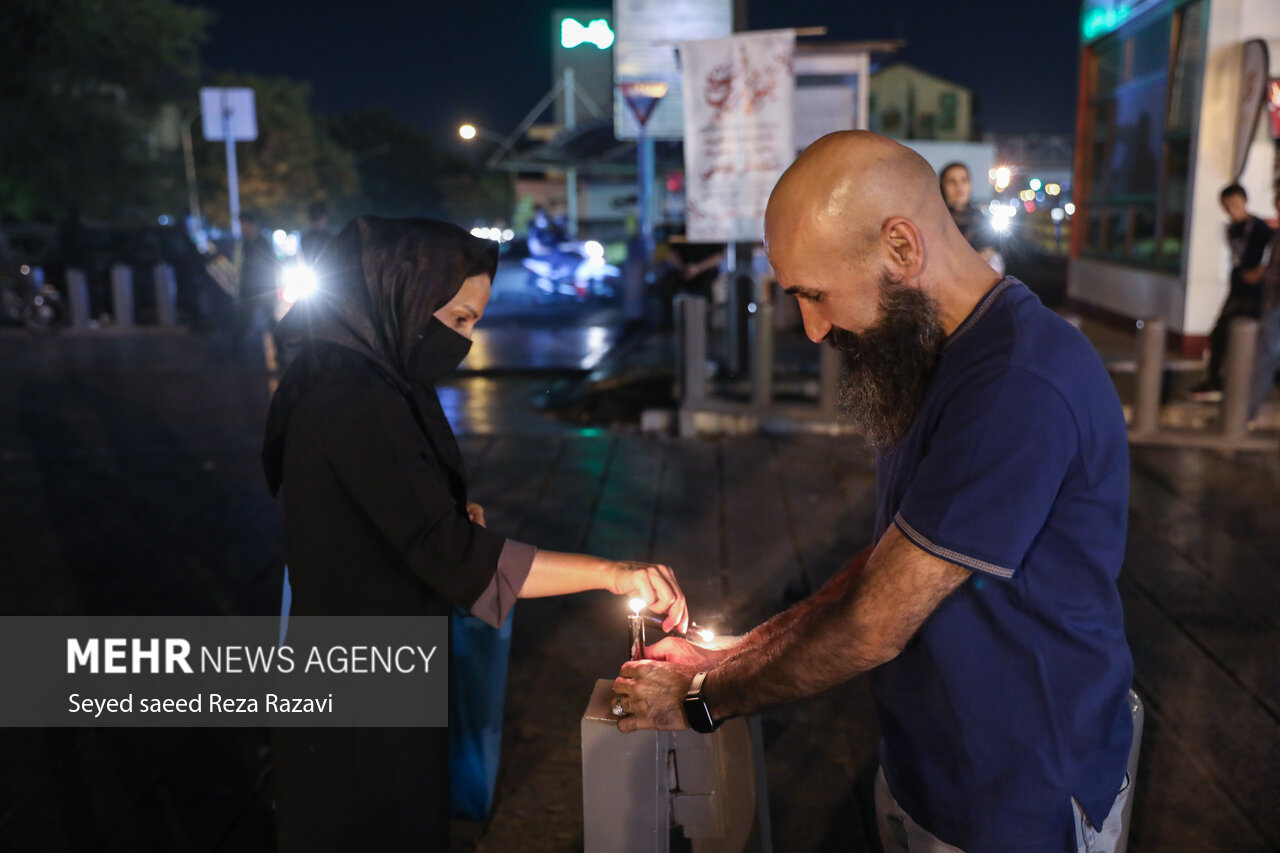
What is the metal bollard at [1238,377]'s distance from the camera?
809 cm

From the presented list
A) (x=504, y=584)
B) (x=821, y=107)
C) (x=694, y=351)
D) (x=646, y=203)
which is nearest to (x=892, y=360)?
(x=504, y=584)

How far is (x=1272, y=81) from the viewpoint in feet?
34.9

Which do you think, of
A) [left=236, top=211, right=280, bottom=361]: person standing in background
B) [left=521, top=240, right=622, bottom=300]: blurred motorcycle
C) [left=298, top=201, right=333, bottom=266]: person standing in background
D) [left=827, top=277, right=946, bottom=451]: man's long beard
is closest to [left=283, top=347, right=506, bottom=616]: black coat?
[left=827, top=277, right=946, bottom=451]: man's long beard

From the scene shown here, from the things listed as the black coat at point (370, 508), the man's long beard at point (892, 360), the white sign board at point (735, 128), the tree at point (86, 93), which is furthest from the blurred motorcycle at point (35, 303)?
the man's long beard at point (892, 360)

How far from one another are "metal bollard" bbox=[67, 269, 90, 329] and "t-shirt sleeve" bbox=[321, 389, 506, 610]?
18064 mm

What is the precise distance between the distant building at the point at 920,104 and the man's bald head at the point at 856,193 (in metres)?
68.3

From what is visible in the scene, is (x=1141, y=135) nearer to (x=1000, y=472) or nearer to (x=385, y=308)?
(x=385, y=308)

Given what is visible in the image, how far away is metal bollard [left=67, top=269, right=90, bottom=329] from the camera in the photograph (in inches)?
709

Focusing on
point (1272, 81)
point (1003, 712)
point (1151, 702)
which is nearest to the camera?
point (1003, 712)

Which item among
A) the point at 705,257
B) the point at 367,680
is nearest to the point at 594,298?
the point at 705,257

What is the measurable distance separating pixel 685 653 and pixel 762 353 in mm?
7241

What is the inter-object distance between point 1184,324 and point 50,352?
47.0 ft

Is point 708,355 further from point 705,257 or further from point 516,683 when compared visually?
point 516,683

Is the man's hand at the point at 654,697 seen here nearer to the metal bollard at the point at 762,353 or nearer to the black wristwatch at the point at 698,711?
the black wristwatch at the point at 698,711
